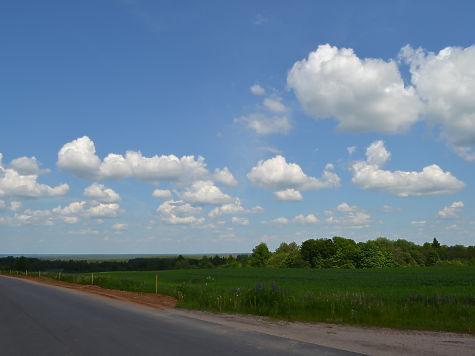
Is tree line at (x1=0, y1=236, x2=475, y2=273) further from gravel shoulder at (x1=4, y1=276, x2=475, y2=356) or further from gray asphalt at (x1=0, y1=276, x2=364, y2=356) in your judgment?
gray asphalt at (x1=0, y1=276, x2=364, y2=356)

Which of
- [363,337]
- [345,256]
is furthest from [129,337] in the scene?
[345,256]

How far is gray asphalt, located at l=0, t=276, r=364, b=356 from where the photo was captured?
887 cm

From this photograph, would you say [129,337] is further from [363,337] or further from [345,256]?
[345,256]

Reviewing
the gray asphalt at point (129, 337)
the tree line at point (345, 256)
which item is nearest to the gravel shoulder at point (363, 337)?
the gray asphalt at point (129, 337)

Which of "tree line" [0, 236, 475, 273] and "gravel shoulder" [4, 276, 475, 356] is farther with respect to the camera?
"tree line" [0, 236, 475, 273]

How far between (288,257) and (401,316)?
9943 centimetres

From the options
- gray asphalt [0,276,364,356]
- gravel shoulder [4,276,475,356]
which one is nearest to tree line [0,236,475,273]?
gravel shoulder [4,276,475,356]

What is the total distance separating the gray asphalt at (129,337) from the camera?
8867mm

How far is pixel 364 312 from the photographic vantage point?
1380 centimetres

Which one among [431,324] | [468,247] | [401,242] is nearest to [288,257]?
[401,242]

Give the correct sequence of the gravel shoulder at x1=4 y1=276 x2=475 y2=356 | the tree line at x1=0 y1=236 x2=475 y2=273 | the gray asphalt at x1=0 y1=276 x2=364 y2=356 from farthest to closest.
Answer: the tree line at x1=0 y1=236 x2=475 y2=273 → the gravel shoulder at x1=4 y1=276 x2=475 y2=356 → the gray asphalt at x1=0 y1=276 x2=364 y2=356

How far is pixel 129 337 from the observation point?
1041 cm

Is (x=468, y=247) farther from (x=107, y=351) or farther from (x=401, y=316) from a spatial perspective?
(x=107, y=351)

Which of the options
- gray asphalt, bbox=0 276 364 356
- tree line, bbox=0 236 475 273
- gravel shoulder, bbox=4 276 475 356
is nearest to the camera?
gray asphalt, bbox=0 276 364 356
